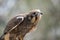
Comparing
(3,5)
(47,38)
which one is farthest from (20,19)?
(47,38)

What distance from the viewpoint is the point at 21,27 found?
201 cm

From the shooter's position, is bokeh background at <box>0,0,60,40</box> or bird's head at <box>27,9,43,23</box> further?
bokeh background at <box>0,0,60,40</box>

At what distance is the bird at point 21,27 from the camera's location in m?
1.96

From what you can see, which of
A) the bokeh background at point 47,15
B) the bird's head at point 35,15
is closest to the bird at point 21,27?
the bird's head at point 35,15

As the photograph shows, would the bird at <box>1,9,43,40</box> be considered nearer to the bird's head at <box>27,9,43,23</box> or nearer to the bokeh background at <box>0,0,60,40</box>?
the bird's head at <box>27,9,43,23</box>

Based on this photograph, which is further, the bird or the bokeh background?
the bokeh background

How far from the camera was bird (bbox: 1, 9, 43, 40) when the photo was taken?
77.1 inches

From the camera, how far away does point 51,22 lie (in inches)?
212

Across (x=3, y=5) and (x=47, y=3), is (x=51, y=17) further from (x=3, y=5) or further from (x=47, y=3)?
(x=3, y=5)

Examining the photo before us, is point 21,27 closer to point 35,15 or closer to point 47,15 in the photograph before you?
point 35,15

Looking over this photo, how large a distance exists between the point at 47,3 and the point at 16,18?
11.6 ft

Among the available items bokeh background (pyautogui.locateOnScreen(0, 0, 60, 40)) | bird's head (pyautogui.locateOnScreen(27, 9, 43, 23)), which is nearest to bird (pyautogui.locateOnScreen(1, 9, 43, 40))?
bird's head (pyautogui.locateOnScreen(27, 9, 43, 23))

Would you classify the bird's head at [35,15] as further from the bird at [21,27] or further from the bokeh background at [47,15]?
the bokeh background at [47,15]

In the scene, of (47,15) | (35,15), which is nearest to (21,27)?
(35,15)
